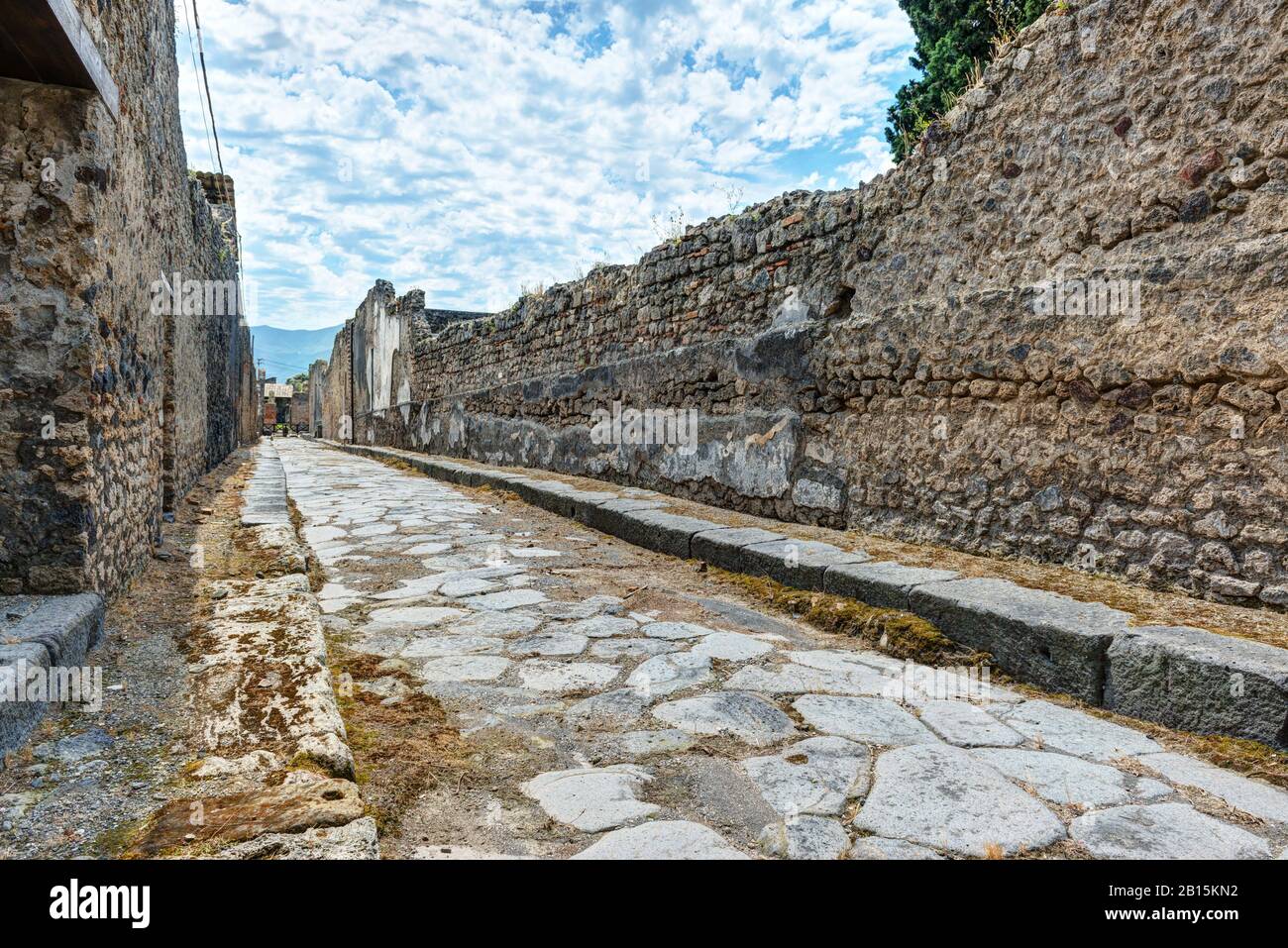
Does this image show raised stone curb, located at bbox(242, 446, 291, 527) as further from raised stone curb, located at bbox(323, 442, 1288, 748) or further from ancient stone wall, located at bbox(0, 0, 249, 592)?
raised stone curb, located at bbox(323, 442, 1288, 748)

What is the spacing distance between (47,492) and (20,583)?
0.26 m

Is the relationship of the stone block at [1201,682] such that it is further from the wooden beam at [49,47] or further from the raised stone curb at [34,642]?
the wooden beam at [49,47]

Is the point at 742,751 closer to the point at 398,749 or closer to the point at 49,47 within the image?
the point at 398,749

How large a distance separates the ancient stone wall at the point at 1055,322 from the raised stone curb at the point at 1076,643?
557 mm

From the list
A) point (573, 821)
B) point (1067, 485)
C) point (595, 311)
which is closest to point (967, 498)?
point (1067, 485)

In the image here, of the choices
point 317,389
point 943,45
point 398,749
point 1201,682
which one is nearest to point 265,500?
point 398,749

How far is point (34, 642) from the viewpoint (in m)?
1.79

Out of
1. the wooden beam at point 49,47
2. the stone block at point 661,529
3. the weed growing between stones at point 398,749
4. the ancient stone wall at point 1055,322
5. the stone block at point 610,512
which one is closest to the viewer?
the weed growing between stones at point 398,749

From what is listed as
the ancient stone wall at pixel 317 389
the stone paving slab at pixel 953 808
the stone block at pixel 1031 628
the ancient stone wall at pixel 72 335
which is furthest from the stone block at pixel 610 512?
the ancient stone wall at pixel 317 389

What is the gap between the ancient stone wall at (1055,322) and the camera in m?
2.72

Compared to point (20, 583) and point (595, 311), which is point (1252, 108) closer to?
point (20, 583)

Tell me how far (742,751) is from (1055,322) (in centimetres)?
242

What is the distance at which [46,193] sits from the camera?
2188 millimetres

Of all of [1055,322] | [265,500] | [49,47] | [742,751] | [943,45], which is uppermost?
[943,45]
